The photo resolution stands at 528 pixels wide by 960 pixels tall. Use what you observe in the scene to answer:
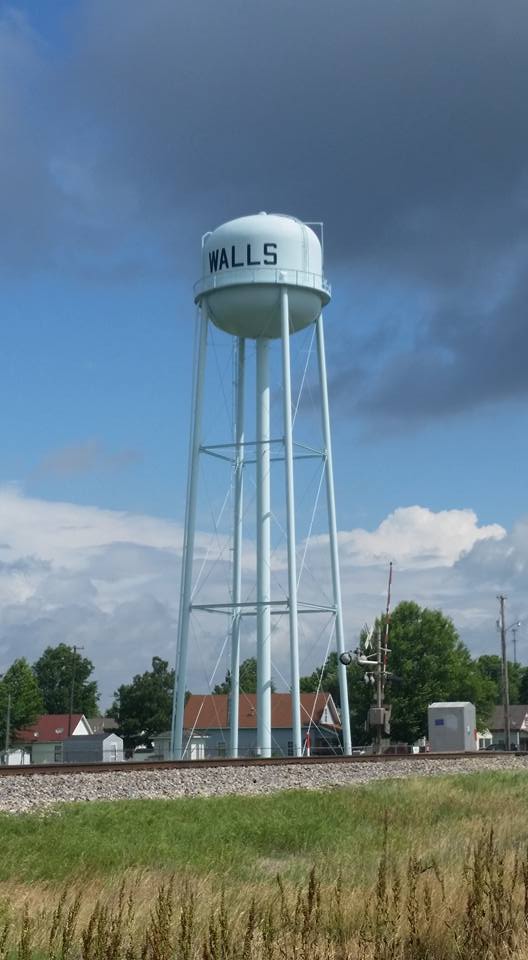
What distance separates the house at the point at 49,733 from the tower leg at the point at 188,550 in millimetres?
53929

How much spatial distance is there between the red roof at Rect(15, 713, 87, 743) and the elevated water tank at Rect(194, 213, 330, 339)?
6188 centimetres

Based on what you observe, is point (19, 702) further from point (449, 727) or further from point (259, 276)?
point (259, 276)

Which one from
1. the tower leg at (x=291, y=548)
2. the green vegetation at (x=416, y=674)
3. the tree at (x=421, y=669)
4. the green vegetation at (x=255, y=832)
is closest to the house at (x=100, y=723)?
the green vegetation at (x=416, y=674)

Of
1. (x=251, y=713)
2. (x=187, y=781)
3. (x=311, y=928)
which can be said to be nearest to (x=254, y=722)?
(x=251, y=713)

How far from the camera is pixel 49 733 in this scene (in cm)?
10338

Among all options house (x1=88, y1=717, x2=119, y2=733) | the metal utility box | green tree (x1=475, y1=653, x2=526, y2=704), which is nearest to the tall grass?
the metal utility box

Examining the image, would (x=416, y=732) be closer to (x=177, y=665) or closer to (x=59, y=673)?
(x=177, y=665)

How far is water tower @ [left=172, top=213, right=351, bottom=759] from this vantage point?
41812 mm

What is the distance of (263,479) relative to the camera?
43344mm

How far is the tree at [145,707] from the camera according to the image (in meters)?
87.8

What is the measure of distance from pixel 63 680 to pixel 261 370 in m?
92.4

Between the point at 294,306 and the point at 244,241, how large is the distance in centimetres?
282

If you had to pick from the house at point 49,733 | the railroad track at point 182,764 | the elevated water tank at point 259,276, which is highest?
the elevated water tank at point 259,276

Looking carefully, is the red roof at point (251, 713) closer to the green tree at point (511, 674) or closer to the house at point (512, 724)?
the house at point (512, 724)
